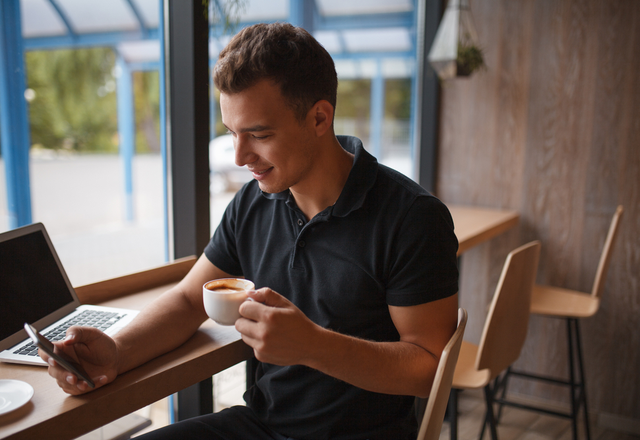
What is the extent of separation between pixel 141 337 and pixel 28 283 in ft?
1.05

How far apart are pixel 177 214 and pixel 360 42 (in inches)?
77.3

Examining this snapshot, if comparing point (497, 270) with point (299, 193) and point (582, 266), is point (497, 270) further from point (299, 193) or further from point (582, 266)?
point (299, 193)

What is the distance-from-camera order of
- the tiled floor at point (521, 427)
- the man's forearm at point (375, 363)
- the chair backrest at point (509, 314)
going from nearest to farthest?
1. the man's forearm at point (375, 363)
2. the chair backrest at point (509, 314)
3. the tiled floor at point (521, 427)

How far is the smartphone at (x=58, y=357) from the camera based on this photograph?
0.85m

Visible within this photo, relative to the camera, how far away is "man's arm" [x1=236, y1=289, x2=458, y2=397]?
0.88 metres

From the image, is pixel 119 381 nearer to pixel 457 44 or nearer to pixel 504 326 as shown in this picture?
pixel 504 326

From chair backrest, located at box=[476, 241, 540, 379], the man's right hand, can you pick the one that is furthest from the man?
chair backrest, located at box=[476, 241, 540, 379]

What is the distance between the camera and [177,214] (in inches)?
68.6

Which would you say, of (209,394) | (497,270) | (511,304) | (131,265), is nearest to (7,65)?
(131,265)

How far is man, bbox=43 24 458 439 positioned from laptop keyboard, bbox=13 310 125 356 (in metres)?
0.13

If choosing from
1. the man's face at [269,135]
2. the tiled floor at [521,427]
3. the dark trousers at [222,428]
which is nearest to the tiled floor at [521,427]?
the tiled floor at [521,427]

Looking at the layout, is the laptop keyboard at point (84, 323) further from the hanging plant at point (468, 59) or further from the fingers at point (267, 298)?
the hanging plant at point (468, 59)

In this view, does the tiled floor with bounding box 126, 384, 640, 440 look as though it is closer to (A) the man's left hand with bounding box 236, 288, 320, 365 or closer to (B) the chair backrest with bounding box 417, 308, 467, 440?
(B) the chair backrest with bounding box 417, 308, 467, 440

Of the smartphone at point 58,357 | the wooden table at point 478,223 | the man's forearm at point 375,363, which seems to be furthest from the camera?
the wooden table at point 478,223
